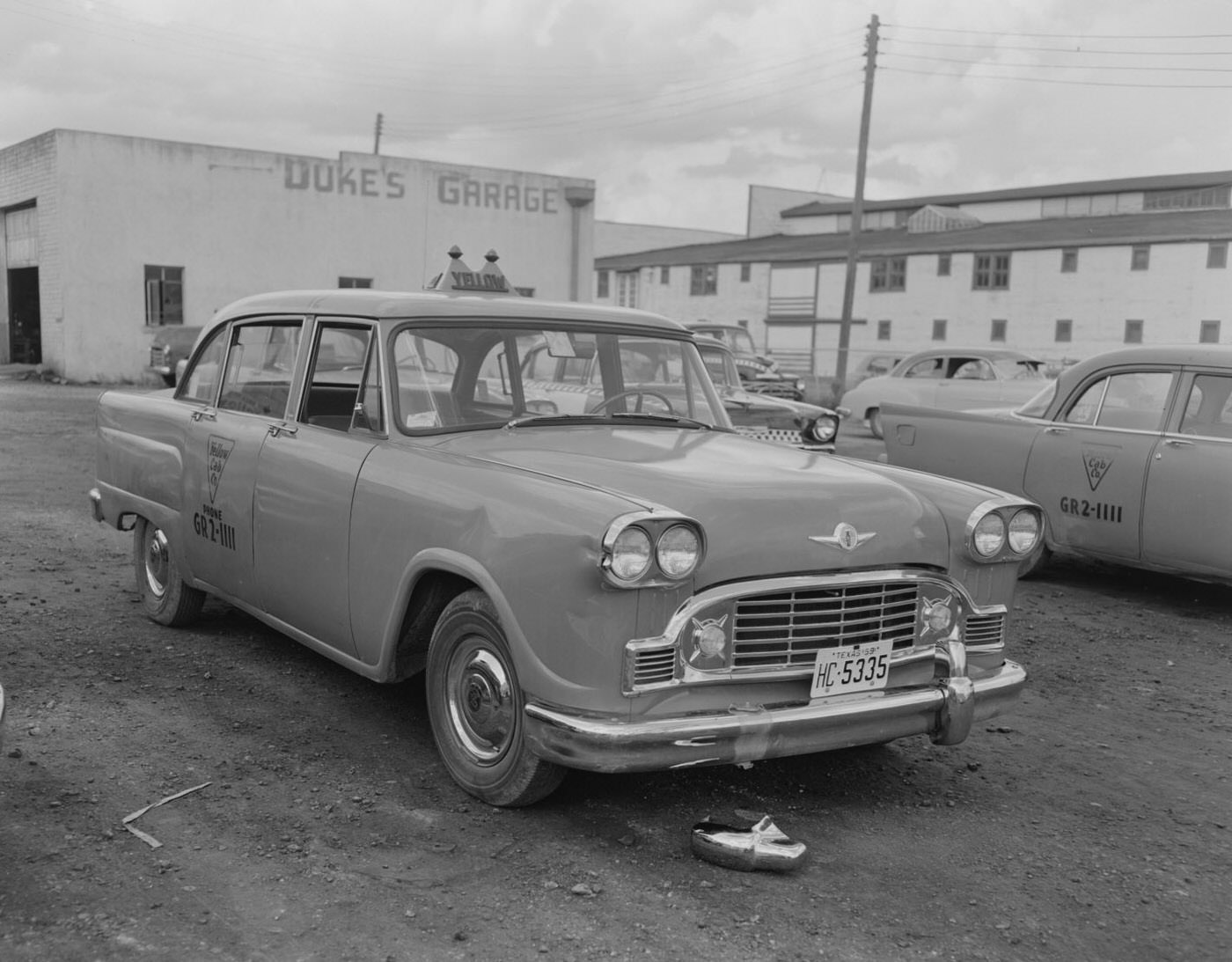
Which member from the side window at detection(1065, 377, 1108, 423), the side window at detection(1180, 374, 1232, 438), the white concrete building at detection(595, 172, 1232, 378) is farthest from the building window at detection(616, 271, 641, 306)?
the side window at detection(1180, 374, 1232, 438)

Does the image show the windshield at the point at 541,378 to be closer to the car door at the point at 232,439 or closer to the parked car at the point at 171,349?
the car door at the point at 232,439

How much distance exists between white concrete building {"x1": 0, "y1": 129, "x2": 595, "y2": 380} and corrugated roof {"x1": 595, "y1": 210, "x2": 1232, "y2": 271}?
64.1 ft

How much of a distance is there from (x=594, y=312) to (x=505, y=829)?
2205 mm

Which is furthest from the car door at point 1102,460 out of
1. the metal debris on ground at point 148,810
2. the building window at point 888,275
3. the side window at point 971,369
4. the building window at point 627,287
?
the building window at point 627,287

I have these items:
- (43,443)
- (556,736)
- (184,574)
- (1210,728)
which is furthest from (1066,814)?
(43,443)

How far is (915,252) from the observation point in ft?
150

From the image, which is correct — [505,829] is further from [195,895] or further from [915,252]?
[915,252]

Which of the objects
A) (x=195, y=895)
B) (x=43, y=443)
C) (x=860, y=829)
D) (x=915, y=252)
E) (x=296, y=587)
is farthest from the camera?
(x=915, y=252)

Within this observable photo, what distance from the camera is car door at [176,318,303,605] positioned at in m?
4.96

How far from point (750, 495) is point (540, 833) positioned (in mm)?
1192

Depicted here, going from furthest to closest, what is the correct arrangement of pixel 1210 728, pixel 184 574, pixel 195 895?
pixel 184 574 < pixel 1210 728 < pixel 195 895

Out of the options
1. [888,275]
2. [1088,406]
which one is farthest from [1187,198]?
[1088,406]

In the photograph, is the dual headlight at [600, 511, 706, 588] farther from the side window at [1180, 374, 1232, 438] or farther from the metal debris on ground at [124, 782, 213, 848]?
the side window at [1180, 374, 1232, 438]

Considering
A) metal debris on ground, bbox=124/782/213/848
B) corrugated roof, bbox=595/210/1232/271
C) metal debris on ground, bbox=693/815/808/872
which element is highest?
corrugated roof, bbox=595/210/1232/271
